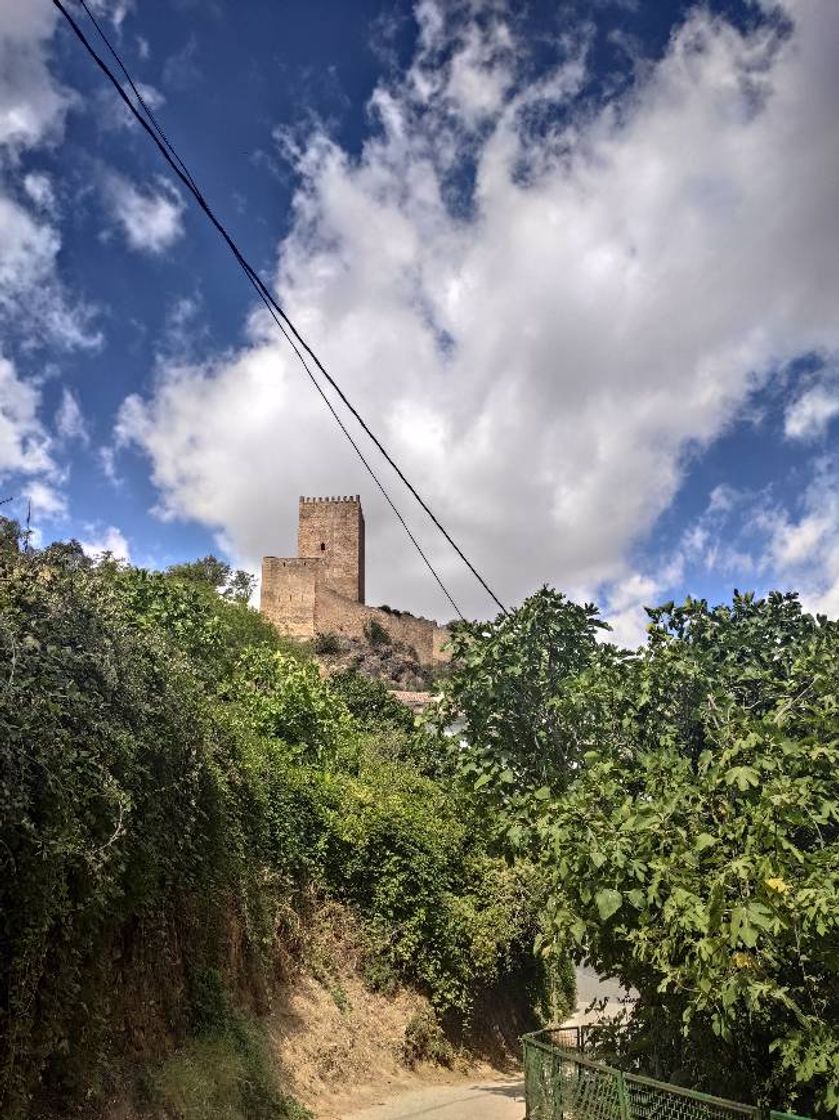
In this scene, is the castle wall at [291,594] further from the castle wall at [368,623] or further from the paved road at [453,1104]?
the paved road at [453,1104]

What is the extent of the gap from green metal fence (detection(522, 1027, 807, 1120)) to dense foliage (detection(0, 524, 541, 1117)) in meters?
2.14

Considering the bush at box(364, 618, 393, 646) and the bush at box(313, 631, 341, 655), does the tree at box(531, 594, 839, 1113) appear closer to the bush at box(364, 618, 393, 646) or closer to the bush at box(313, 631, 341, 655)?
the bush at box(313, 631, 341, 655)

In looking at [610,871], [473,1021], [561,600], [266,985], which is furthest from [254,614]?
[610,871]

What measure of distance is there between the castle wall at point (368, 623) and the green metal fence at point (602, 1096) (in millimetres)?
52046

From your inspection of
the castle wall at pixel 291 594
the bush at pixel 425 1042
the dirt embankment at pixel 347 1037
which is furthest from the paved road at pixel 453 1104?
the castle wall at pixel 291 594

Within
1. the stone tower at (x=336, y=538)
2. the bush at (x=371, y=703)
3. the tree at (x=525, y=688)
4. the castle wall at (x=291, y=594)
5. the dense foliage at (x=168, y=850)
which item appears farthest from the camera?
the stone tower at (x=336, y=538)

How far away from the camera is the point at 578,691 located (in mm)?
7668

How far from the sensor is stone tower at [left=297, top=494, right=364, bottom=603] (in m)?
65.2

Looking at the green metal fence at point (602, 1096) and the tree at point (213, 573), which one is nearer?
the green metal fence at point (602, 1096)

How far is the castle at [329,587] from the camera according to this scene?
197 feet

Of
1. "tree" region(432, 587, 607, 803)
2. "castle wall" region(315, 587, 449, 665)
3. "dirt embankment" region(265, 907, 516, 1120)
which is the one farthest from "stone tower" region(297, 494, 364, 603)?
"tree" region(432, 587, 607, 803)

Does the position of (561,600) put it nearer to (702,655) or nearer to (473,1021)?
(702,655)

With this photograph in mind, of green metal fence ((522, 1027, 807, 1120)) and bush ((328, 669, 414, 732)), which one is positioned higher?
bush ((328, 669, 414, 732))

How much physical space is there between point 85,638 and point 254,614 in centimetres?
2737
